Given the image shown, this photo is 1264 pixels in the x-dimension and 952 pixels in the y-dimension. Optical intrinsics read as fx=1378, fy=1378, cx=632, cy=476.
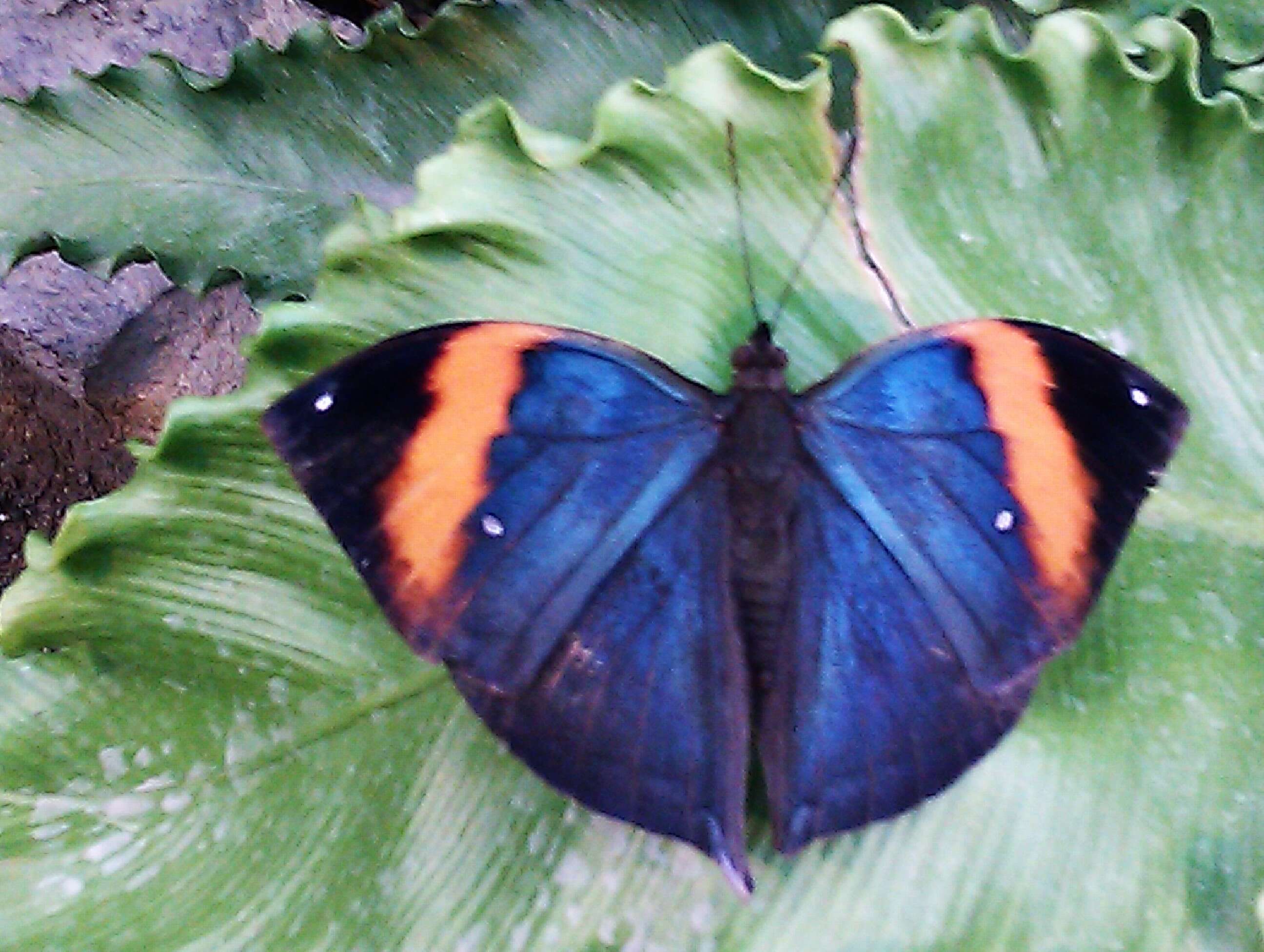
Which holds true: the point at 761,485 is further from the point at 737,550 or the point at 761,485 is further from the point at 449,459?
the point at 449,459

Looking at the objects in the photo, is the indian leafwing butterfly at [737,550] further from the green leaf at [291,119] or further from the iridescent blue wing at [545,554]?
the green leaf at [291,119]

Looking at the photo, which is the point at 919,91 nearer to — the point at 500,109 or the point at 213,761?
the point at 500,109

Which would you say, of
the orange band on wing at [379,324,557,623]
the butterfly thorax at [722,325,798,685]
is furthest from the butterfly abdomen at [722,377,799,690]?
the orange band on wing at [379,324,557,623]

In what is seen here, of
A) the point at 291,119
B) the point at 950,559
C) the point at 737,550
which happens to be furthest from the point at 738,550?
the point at 291,119

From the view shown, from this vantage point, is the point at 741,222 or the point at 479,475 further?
the point at 741,222

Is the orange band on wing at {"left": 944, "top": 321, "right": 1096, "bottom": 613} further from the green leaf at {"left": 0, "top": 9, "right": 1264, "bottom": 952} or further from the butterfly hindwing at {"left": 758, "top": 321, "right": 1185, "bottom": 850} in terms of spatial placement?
the green leaf at {"left": 0, "top": 9, "right": 1264, "bottom": 952}

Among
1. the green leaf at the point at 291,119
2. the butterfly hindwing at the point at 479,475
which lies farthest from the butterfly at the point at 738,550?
the green leaf at the point at 291,119

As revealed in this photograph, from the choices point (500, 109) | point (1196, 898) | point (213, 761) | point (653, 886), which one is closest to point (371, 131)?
point (500, 109)
